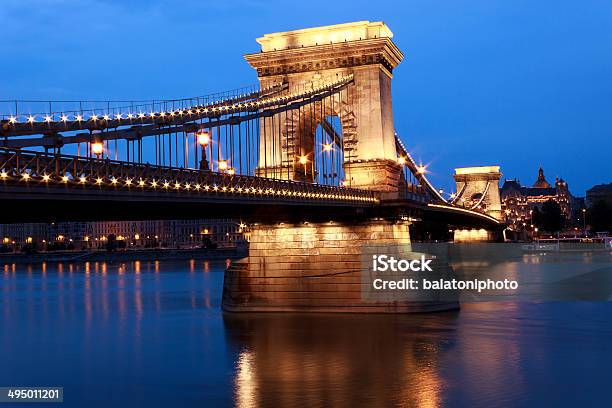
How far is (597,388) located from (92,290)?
54.1 m

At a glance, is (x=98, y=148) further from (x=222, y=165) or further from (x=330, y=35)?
(x=330, y=35)

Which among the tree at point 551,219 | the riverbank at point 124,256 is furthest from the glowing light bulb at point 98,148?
the tree at point 551,219

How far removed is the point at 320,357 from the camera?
32188 millimetres

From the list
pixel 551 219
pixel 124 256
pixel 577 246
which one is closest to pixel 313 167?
pixel 577 246

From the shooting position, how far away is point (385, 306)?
4116 cm

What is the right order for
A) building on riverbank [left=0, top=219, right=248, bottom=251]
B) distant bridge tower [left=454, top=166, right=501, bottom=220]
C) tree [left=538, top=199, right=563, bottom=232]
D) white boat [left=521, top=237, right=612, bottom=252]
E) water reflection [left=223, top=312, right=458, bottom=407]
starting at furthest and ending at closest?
building on riverbank [left=0, top=219, right=248, bottom=251] < tree [left=538, top=199, right=563, bottom=232] < distant bridge tower [left=454, top=166, right=501, bottom=220] < white boat [left=521, top=237, right=612, bottom=252] < water reflection [left=223, top=312, right=458, bottom=407]

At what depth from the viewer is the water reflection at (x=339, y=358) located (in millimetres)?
25938

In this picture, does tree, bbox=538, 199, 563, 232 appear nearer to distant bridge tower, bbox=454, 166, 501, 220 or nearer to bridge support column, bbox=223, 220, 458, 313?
distant bridge tower, bbox=454, 166, 501, 220

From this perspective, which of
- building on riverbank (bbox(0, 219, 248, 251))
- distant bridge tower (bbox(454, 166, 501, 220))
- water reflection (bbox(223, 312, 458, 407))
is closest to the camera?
water reflection (bbox(223, 312, 458, 407))

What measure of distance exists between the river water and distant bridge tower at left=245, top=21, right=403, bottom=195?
10185mm

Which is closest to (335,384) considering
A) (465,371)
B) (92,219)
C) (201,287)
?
(465,371)

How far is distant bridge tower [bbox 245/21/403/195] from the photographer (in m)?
50.6

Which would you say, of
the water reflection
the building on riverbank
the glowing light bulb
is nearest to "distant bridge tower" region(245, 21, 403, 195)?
the water reflection

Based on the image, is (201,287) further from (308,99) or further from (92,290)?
(308,99)
